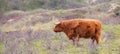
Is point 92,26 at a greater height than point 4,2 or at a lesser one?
greater

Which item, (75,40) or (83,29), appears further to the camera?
(75,40)

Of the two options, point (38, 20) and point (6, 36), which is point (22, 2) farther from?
point (6, 36)

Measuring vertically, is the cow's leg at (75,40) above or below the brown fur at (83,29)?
below

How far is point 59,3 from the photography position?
197 ft

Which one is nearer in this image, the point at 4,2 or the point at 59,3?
the point at 4,2

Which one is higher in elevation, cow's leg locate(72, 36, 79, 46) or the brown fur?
the brown fur

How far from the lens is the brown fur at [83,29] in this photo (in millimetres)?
15242

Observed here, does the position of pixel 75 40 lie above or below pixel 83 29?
below

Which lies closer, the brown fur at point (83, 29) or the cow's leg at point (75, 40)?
the brown fur at point (83, 29)

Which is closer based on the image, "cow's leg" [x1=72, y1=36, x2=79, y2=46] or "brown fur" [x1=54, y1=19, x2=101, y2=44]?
"brown fur" [x1=54, y1=19, x2=101, y2=44]

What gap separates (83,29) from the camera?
1536cm

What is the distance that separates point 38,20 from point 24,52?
17.0 metres

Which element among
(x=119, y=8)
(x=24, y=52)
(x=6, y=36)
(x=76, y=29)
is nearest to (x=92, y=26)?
(x=76, y=29)

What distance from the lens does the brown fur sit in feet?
50.0
